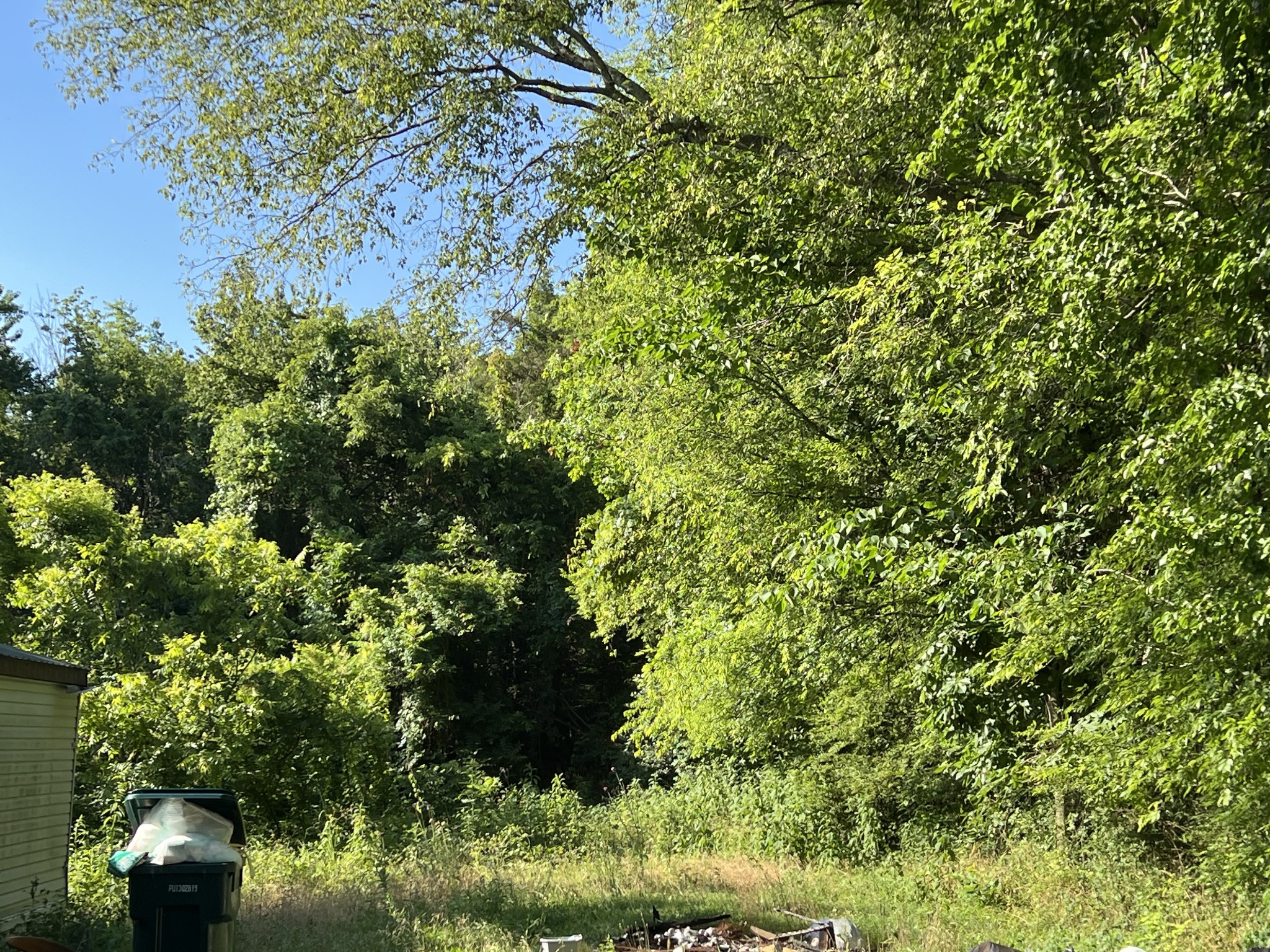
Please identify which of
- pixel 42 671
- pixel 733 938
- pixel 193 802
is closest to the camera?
pixel 193 802

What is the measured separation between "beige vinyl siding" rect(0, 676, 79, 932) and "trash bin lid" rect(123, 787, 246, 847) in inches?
98.8

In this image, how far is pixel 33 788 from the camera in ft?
28.8

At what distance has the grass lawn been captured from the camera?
7352mm

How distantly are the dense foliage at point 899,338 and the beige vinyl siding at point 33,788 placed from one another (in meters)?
3.89

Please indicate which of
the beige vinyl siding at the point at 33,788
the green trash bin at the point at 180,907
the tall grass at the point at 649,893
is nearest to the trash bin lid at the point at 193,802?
the green trash bin at the point at 180,907

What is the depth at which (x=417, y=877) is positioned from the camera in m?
10.2

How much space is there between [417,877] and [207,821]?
438 cm

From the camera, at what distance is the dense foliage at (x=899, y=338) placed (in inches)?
214

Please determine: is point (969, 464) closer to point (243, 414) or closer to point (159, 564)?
point (159, 564)

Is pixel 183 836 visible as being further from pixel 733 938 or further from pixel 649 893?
pixel 649 893

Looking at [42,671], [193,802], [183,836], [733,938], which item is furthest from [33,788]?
[733,938]

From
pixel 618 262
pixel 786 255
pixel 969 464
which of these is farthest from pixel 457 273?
pixel 969 464

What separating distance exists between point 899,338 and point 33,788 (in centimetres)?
853

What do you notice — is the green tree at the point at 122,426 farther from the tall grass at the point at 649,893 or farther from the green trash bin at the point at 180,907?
the green trash bin at the point at 180,907
